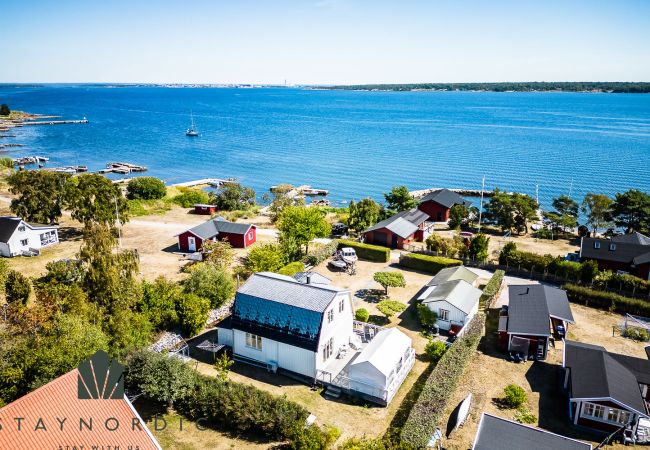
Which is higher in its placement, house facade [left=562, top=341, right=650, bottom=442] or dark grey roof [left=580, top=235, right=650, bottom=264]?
dark grey roof [left=580, top=235, right=650, bottom=264]

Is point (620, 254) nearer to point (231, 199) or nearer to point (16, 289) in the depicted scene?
point (231, 199)

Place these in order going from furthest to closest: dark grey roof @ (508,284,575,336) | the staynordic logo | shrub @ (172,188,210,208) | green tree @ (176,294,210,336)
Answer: shrub @ (172,188,210,208) < green tree @ (176,294,210,336) < dark grey roof @ (508,284,575,336) < the staynordic logo

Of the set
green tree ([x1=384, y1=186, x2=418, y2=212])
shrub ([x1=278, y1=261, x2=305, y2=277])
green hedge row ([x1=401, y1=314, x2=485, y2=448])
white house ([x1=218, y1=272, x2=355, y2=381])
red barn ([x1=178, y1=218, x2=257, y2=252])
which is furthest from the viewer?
green tree ([x1=384, y1=186, x2=418, y2=212])

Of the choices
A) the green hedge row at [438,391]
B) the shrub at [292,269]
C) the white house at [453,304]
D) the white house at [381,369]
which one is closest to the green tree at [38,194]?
the shrub at [292,269]

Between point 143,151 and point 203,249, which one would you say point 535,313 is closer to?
point 203,249

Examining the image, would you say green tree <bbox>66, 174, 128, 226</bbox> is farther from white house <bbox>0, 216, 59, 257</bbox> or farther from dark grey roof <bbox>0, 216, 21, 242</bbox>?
dark grey roof <bbox>0, 216, 21, 242</bbox>

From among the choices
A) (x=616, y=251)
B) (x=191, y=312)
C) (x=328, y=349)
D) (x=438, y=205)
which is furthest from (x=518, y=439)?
(x=438, y=205)

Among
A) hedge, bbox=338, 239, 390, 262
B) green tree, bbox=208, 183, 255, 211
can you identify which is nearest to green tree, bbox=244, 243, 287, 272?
hedge, bbox=338, 239, 390, 262
